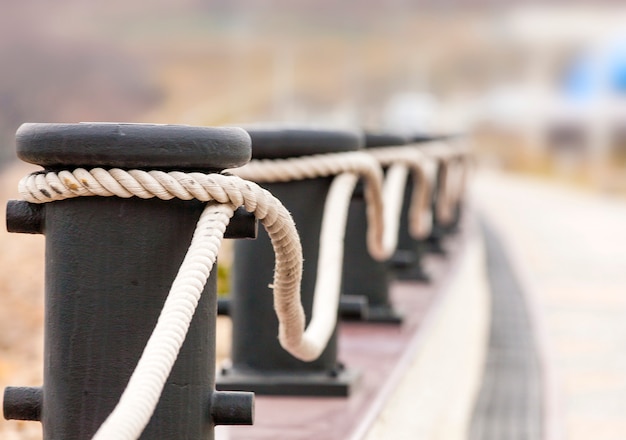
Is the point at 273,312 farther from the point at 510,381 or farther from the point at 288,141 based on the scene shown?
the point at 510,381

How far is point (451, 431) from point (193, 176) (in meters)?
2.63

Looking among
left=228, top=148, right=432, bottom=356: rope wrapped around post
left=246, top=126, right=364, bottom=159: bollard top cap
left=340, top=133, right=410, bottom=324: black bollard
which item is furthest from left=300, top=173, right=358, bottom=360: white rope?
left=340, top=133, right=410, bottom=324: black bollard

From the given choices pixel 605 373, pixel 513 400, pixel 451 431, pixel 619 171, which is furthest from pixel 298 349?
pixel 619 171

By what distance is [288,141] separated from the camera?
9.92 ft

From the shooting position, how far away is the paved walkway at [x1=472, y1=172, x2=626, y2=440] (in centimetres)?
493

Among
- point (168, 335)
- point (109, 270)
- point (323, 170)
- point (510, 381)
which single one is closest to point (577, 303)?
point (510, 381)

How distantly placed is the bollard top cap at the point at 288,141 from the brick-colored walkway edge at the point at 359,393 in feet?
2.11

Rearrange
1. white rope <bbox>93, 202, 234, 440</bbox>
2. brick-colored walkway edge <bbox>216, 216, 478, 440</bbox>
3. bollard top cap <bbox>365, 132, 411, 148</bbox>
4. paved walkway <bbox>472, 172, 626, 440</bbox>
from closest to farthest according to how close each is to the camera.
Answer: white rope <bbox>93, 202, 234, 440</bbox>
brick-colored walkway edge <bbox>216, 216, 478, 440</bbox>
bollard top cap <bbox>365, 132, 411, 148</bbox>
paved walkway <bbox>472, 172, 626, 440</bbox>

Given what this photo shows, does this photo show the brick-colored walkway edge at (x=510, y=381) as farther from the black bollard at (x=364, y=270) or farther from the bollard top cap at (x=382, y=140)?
the bollard top cap at (x=382, y=140)

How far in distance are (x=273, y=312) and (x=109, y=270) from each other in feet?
3.65

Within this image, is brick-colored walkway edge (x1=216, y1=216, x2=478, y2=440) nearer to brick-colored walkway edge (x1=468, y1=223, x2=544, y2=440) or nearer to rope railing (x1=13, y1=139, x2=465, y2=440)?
rope railing (x1=13, y1=139, x2=465, y2=440)

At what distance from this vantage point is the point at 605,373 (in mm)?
5824

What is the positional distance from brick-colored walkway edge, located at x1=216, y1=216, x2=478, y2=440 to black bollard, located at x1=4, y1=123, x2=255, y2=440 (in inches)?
26.2

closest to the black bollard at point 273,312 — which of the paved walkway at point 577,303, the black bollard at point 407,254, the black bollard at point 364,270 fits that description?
the black bollard at point 364,270
